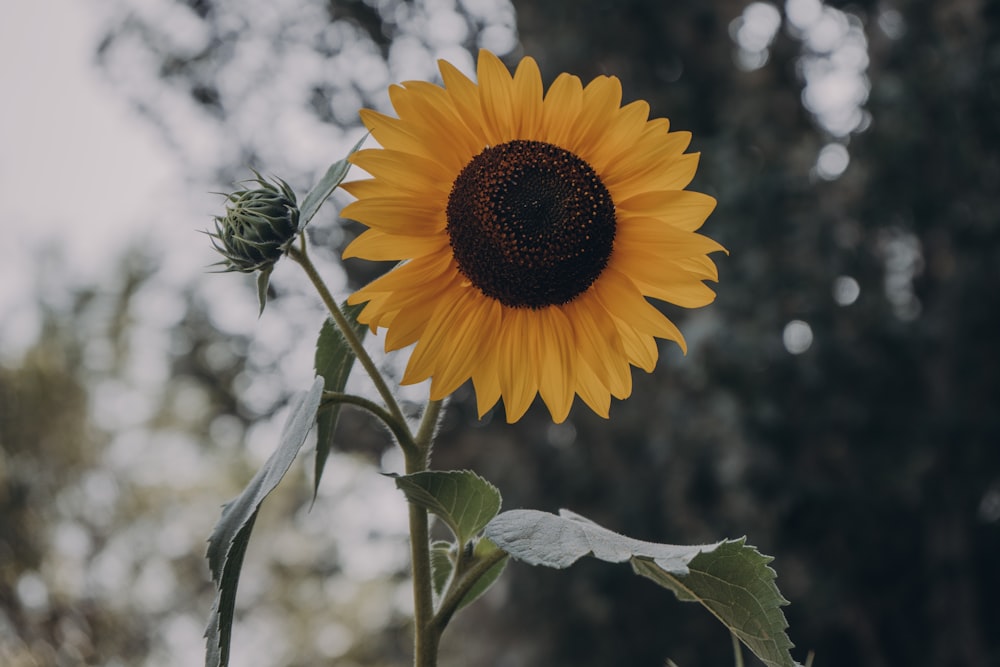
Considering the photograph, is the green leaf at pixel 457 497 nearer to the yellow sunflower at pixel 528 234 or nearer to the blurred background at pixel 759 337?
the yellow sunflower at pixel 528 234

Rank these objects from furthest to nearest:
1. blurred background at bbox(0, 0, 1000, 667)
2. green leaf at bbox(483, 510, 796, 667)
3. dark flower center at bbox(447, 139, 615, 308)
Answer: blurred background at bbox(0, 0, 1000, 667)
dark flower center at bbox(447, 139, 615, 308)
green leaf at bbox(483, 510, 796, 667)

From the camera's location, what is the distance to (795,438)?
2686 millimetres

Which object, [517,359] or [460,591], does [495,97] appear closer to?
[517,359]

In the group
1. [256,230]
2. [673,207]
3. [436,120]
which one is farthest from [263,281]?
[673,207]

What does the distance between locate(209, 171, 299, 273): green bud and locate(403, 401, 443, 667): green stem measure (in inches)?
4.6

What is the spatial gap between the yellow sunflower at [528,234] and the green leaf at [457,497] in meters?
0.06

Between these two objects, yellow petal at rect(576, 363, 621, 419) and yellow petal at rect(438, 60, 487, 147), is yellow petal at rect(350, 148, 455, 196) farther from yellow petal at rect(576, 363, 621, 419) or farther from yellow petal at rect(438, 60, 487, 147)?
yellow petal at rect(576, 363, 621, 419)

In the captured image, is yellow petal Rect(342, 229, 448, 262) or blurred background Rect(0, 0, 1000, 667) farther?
blurred background Rect(0, 0, 1000, 667)

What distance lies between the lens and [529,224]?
1.81 ft

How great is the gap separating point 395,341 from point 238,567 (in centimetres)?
14

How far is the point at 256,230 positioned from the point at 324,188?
42mm

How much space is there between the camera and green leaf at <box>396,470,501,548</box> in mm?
470

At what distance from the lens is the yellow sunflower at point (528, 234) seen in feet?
1.75

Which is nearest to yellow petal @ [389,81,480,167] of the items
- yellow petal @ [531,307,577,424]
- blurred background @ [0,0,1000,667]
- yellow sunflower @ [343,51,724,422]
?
yellow sunflower @ [343,51,724,422]
